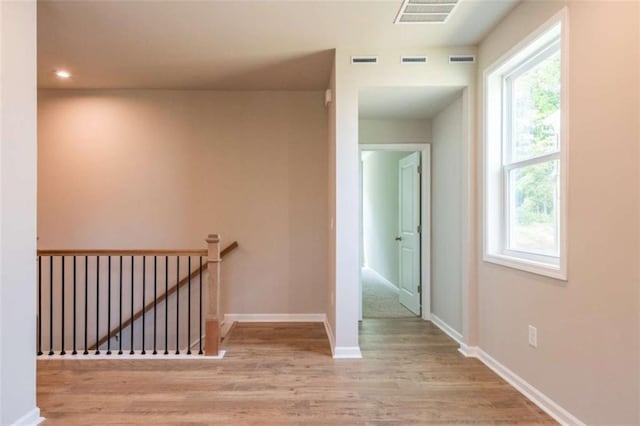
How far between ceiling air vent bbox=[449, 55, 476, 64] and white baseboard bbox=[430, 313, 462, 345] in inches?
97.2

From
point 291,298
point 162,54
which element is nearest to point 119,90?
point 162,54

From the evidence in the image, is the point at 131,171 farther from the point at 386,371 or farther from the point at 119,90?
the point at 386,371

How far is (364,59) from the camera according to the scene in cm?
329

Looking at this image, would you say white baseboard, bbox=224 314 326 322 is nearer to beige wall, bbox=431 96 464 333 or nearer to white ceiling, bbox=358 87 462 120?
beige wall, bbox=431 96 464 333

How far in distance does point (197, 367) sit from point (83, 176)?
2.73 meters

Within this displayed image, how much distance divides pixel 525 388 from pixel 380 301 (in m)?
2.99

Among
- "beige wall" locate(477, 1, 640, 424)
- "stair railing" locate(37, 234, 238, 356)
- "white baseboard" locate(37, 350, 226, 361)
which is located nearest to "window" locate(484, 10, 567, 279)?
"beige wall" locate(477, 1, 640, 424)

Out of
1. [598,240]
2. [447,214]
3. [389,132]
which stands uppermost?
[389,132]

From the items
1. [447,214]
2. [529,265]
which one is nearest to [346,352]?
[529,265]

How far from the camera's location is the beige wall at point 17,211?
2008mm

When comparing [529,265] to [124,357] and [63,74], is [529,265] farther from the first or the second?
[63,74]

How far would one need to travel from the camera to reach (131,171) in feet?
14.3

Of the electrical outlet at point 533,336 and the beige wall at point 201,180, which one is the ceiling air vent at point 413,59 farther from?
the electrical outlet at point 533,336

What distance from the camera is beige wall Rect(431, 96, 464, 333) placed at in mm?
3615
